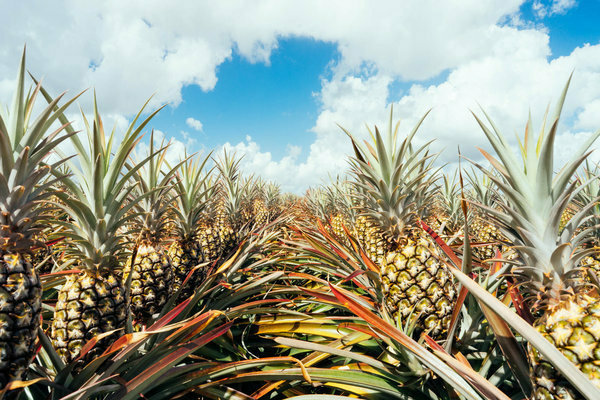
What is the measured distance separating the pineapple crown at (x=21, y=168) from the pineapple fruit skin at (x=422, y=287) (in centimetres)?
214

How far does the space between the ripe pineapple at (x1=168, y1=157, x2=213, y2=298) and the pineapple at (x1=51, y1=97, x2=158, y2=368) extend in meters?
1.19

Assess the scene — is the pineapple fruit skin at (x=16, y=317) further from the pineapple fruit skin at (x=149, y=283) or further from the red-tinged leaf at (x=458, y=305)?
the red-tinged leaf at (x=458, y=305)

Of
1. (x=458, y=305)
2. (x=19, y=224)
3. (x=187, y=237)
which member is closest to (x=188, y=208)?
(x=187, y=237)

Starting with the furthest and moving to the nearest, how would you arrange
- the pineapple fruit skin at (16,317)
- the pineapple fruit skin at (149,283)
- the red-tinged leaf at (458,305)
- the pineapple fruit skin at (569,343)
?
the pineapple fruit skin at (149,283) → the red-tinged leaf at (458,305) → the pineapple fruit skin at (16,317) → the pineapple fruit skin at (569,343)

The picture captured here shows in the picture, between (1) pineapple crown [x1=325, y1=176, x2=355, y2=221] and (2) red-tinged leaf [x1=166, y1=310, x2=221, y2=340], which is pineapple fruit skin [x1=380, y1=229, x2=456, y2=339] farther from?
(1) pineapple crown [x1=325, y1=176, x2=355, y2=221]

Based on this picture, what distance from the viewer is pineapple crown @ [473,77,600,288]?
1.23 metres

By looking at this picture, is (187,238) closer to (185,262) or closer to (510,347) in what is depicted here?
(185,262)

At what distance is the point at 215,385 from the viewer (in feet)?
5.48

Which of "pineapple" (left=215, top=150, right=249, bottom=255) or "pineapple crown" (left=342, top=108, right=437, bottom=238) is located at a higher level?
"pineapple" (left=215, top=150, right=249, bottom=255)

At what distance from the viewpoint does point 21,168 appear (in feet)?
4.50

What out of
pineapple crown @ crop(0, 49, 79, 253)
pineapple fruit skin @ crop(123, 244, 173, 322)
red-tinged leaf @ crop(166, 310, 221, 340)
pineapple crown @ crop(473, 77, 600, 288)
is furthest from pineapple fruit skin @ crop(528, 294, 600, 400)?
pineapple fruit skin @ crop(123, 244, 173, 322)

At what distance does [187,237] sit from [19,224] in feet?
6.38

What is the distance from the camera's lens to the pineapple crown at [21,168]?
4.33 ft

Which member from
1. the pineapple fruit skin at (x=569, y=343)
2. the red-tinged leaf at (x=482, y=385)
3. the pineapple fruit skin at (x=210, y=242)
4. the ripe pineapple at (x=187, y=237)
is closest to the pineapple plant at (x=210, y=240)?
the pineapple fruit skin at (x=210, y=242)
